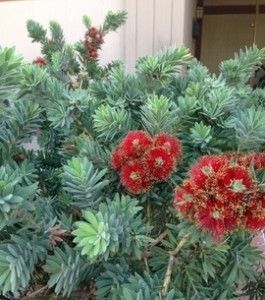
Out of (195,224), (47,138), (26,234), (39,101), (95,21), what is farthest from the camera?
(95,21)

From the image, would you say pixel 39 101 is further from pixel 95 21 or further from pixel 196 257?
pixel 95 21

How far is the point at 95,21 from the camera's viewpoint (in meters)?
1.64

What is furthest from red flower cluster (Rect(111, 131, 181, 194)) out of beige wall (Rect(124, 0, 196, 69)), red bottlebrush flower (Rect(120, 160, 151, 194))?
beige wall (Rect(124, 0, 196, 69))

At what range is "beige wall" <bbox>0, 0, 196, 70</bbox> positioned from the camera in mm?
1579

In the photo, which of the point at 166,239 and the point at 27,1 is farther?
the point at 27,1

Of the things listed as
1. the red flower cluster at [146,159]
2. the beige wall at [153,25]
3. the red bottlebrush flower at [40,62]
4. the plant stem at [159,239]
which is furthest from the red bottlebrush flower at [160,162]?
the beige wall at [153,25]

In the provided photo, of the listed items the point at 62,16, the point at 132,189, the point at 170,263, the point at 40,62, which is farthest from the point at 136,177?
the point at 62,16

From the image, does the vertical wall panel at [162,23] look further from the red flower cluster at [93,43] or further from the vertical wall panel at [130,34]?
the red flower cluster at [93,43]

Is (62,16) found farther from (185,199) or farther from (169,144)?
(185,199)

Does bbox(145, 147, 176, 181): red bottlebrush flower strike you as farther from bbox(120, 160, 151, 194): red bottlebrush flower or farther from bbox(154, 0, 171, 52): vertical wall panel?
bbox(154, 0, 171, 52): vertical wall panel

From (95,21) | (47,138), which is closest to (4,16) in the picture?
(95,21)

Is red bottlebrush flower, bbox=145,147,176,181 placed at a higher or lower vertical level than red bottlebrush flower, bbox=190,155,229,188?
lower

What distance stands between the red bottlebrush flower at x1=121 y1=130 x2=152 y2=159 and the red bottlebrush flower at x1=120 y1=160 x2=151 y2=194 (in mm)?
12

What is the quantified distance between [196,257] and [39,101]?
0.36 metres
